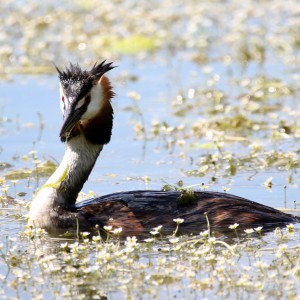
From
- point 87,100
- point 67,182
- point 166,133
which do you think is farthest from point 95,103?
point 166,133

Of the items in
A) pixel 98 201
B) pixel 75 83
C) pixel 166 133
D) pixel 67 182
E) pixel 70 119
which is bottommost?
pixel 98 201

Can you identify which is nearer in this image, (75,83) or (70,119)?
(70,119)

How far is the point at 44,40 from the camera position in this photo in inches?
698

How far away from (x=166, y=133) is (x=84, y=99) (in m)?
3.56

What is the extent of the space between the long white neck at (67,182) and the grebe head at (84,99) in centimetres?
10

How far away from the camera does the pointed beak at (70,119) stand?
9.50 metres

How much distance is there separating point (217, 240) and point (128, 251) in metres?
1.22

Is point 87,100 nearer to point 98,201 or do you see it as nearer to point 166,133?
point 98,201

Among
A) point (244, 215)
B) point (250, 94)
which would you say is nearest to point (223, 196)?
point (244, 215)

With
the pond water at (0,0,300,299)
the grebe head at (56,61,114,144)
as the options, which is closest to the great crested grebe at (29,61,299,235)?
the grebe head at (56,61,114,144)

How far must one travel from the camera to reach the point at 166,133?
13.2m

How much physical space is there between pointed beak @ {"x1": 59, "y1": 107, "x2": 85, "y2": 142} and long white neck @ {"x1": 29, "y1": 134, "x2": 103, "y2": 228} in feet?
0.75

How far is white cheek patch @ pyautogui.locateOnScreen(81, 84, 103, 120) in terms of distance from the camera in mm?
9734

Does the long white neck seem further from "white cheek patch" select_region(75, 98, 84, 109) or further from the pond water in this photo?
"white cheek patch" select_region(75, 98, 84, 109)
